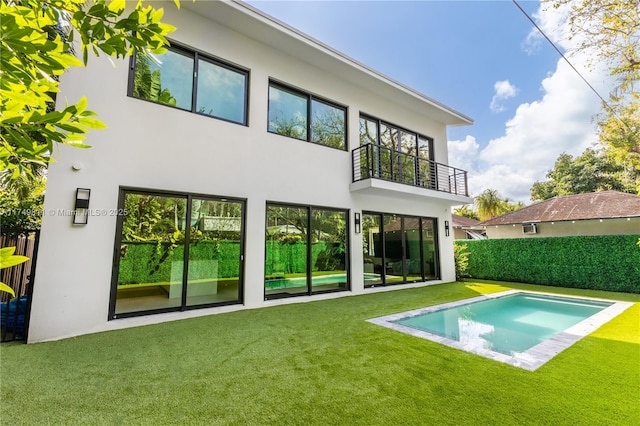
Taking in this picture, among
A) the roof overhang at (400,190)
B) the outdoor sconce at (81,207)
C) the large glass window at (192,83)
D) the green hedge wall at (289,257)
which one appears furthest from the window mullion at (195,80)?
the roof overhang at (400,190)

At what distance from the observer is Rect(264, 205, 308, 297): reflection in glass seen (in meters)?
7.36

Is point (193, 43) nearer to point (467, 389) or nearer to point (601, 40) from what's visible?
point (467, 389)

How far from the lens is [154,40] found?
1342 millimetres

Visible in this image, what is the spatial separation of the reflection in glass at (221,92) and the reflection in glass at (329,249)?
3448 mm

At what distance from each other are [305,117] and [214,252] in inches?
184

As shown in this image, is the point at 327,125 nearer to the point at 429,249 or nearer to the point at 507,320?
the point at 429,249

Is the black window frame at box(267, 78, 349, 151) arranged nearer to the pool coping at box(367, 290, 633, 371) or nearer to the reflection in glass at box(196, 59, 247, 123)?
the reflection in glass at box(196, 59, 247, 123)

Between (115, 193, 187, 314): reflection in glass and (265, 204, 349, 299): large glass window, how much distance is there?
82.6 inches

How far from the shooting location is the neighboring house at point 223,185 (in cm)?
514

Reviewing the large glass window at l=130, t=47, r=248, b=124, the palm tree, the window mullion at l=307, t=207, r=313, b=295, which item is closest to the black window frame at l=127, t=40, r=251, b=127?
the large glass window at l=130, t=47, r=248, b=124

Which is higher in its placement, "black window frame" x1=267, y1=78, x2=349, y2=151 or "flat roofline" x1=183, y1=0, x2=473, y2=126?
"flat roofline" x1=183, y1=0, x2=473, y2=126

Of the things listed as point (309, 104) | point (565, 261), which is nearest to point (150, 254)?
point (309, 104)

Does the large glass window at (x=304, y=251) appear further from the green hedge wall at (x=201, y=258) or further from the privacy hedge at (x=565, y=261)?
the privacy hedge at (x=565, y=261)

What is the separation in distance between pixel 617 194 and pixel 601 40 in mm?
14200
